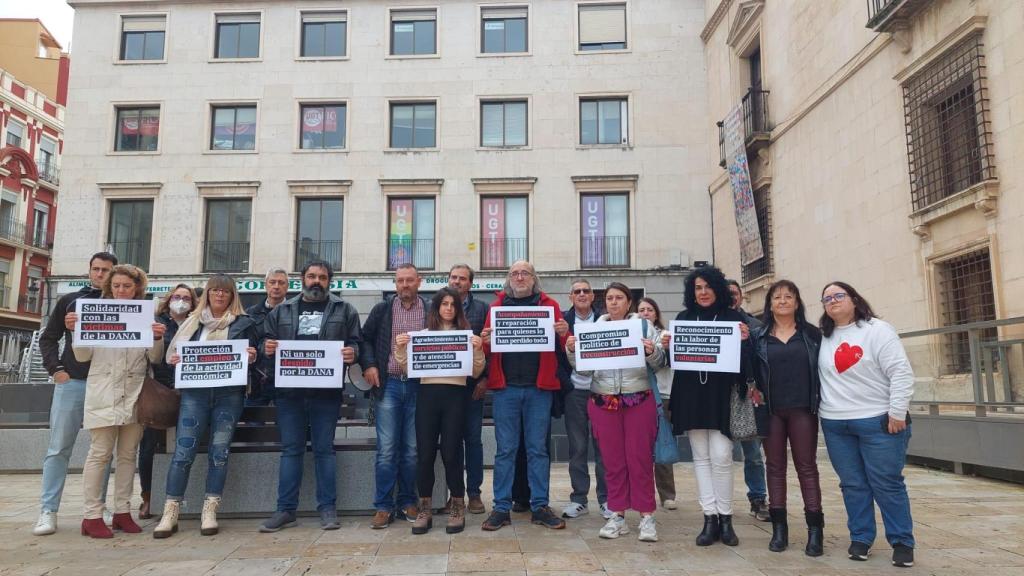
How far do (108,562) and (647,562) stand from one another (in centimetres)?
360

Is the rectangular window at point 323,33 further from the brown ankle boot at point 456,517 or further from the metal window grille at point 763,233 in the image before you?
the brown ankle boot at point 456,517

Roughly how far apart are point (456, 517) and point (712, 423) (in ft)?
6.89

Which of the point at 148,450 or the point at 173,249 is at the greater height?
the point at 173,249

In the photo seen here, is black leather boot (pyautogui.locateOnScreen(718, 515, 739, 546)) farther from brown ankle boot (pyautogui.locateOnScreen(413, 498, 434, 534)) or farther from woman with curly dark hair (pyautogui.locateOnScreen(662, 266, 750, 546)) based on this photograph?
brown ankle boot (pyautogui.locateOnScreen(413, 498, 434, 534))

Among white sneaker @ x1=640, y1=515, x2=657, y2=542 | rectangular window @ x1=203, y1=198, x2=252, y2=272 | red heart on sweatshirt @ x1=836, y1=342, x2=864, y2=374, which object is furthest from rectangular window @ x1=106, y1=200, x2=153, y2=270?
red heart on sweatshirt @ x1=836, y1=342, x2=864, y2=374

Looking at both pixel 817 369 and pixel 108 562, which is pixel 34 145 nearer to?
pixel 108 562

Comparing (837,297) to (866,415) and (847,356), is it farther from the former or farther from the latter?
(866,415)

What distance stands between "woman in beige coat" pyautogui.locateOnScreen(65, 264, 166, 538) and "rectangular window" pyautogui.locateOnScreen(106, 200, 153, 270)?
18.7 meters

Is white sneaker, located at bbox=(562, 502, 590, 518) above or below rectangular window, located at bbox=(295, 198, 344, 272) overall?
below

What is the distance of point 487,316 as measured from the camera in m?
5.96

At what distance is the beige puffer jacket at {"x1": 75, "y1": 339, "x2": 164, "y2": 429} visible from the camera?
524 cm

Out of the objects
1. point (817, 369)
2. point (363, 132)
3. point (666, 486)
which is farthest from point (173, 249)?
point (817, 369)

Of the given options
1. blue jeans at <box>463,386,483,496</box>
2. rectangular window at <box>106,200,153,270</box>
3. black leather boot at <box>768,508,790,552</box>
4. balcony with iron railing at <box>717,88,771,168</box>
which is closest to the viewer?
black leather boot at <box>768,508,790,552</box>

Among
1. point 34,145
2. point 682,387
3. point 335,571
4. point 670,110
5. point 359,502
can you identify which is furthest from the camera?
point 34,145
